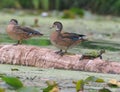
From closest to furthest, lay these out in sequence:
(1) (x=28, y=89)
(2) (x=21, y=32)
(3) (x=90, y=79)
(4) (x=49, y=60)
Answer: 1. (1) (x=28, y=89)
2. (3) (x=90, y=79)
3. (4) (x=49, y=60)
4. (2) (x=21, y=32)

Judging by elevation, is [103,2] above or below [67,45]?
above

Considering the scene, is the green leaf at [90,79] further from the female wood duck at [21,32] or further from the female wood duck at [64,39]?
the female wood duck at [21,32]

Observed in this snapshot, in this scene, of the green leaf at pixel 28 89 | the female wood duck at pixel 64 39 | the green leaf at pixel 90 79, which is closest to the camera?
the green leaf at pixel 28 89

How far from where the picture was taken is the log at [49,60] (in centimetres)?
646

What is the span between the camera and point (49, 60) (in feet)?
22.6

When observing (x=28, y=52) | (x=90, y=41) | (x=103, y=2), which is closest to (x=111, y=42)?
(x=90, y=41)

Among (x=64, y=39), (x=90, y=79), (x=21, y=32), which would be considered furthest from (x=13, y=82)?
(x=21, y=32)

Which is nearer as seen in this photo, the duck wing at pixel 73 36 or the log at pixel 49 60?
the log at pixel 49 60

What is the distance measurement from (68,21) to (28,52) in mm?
7216

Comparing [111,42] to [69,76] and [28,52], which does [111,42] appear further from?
[69,76]

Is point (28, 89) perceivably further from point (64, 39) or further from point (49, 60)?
point (64, 39)

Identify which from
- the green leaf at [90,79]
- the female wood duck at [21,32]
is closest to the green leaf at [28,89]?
the green leaf at [90,79]

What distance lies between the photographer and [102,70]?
21.1 feet

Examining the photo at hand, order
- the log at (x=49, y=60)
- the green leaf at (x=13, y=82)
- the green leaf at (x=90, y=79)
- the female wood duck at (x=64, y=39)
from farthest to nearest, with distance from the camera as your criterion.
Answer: the female wood duck at (x=64, y=39) < the log at (x=49, y=60) < the green leaf at (x=90, y=79) < the green leaf at (x=13, y=82)
